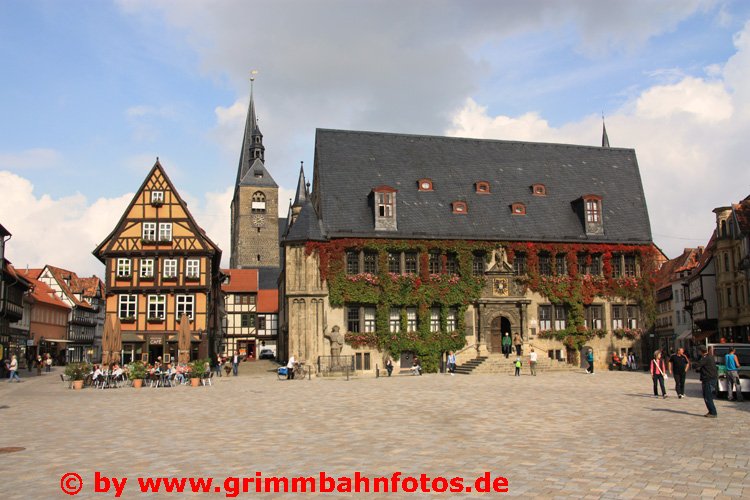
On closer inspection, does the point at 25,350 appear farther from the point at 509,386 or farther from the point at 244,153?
the point at 244,153

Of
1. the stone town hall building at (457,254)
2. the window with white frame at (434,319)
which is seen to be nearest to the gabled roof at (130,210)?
the stone town hall building at (457,254)

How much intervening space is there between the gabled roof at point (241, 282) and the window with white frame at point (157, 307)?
27078 millimetres

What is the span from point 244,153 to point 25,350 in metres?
66.9

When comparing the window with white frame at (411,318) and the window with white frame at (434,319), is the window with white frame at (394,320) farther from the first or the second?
the window with white frame at (434,319)

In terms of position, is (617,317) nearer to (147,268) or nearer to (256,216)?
(147,268)

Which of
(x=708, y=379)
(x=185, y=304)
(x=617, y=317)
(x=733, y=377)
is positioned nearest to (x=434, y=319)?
(x=617, y=317)

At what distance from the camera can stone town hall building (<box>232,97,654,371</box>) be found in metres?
44.8

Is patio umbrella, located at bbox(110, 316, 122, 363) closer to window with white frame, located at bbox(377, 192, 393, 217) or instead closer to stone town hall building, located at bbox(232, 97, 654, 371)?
stone town hall building, located at bbox(232, 97, 654, 371)

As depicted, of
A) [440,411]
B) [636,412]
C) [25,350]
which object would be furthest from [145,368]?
[25,350]

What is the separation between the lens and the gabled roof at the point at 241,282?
8106cm

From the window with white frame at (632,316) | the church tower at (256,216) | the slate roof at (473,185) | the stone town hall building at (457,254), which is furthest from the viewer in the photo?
the church tower at (256,216)

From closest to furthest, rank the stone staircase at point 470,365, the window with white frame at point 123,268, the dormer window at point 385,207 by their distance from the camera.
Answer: the stone staircase at point 470,365
the dormer window at point 385,207
the window with white frame at point 123,268

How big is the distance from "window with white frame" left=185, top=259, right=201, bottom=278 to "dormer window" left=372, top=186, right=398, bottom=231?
14.9 m

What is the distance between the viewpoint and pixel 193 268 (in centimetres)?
5309
